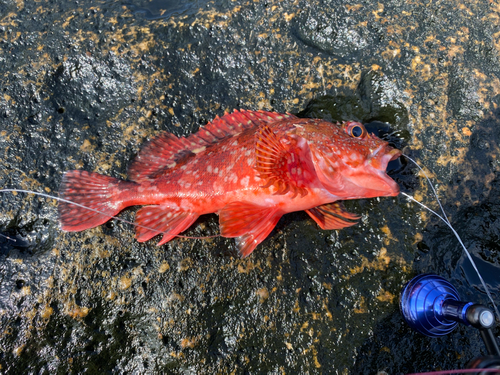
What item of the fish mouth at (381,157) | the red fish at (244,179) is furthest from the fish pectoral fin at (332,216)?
the fish mouth at (381,157)

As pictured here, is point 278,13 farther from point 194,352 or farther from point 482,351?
point 482,351

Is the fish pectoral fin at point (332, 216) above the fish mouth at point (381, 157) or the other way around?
the other way around

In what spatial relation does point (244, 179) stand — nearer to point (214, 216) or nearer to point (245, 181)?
point (245, 181)

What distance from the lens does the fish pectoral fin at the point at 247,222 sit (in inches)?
101

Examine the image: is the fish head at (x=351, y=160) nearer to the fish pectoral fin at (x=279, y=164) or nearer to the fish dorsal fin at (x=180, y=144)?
the fish pectoral fin at (x=279, y=164)

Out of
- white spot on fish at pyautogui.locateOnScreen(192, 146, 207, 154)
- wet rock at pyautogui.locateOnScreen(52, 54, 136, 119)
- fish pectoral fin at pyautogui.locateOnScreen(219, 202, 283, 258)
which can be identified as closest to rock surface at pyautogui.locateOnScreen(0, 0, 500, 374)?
wet rock at pyautogui.locateOnScreen(52, 54, 136, 119)

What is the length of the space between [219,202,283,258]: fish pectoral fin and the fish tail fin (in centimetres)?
105

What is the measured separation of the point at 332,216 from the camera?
9.09 feet

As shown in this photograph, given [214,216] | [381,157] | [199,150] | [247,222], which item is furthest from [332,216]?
[199,150]

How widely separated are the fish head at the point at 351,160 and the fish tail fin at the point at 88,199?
1798mm

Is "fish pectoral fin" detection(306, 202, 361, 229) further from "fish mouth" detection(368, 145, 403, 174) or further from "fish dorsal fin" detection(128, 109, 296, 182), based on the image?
"fish dorsal fin" detection(128, 109, 296, 182)

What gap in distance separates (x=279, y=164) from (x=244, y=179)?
350mm

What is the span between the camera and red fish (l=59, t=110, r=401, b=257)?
98.7 inches

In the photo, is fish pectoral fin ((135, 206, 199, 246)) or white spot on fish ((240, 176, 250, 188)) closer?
white spot on fish ((240, 176, 250, 188))
